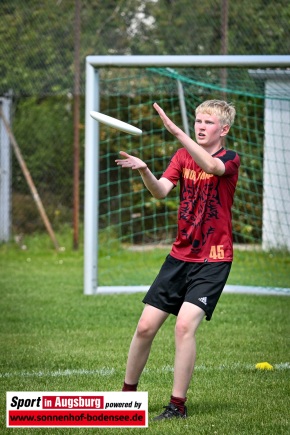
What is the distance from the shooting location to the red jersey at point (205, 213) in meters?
5.00

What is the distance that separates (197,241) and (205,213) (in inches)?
6.2

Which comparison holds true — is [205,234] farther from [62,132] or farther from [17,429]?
[62,132]

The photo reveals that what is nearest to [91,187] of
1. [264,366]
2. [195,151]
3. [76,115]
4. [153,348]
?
[153,348]

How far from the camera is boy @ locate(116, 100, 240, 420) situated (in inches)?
194

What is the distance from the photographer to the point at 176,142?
12633 mm

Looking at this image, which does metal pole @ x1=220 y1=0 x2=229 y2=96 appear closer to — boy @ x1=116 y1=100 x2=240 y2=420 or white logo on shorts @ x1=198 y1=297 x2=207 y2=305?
boy @ x1=116 y1=100 x2=240 y2=420

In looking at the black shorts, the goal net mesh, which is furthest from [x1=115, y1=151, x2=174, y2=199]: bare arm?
the goal net mesh

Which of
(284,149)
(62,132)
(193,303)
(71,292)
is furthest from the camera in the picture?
(62,132)

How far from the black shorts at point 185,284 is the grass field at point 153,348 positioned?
0.58m

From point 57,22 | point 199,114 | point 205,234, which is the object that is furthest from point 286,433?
point 57,22

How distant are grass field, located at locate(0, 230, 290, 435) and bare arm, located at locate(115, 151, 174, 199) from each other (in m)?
1.18

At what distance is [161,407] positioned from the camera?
5078 mm

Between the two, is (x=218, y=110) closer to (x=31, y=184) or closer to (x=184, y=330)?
(x=184, y=330)

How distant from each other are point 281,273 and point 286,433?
6.86m
